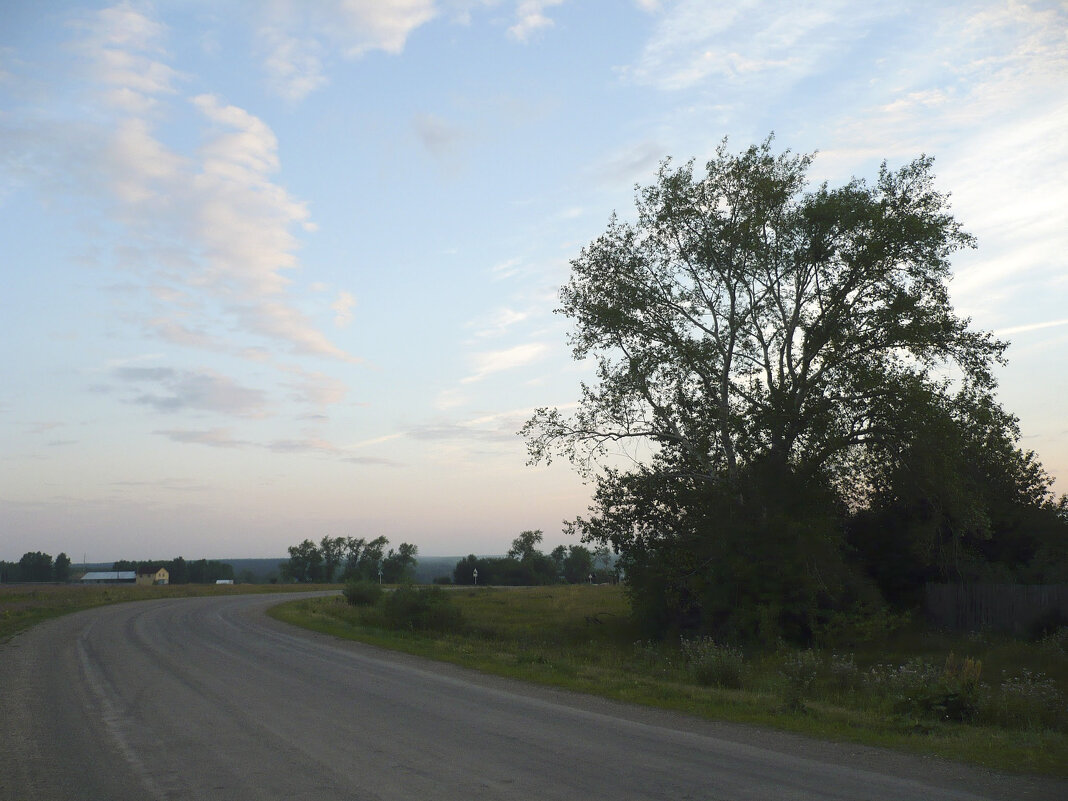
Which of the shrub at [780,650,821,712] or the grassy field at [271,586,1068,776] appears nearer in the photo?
the grassy field at [271,586,1068,776]

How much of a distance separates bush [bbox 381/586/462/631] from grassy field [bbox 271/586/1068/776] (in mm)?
54

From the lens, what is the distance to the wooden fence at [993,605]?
2209 centimetres

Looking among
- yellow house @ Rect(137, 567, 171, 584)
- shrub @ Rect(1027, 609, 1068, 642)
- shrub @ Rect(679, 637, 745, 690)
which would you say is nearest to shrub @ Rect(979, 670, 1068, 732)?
shrub @ Rect(679, 637, 745, 690)

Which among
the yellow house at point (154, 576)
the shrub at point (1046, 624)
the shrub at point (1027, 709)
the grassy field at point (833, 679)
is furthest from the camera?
the yellow house at point (154, 576)

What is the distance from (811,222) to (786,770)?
21.3m

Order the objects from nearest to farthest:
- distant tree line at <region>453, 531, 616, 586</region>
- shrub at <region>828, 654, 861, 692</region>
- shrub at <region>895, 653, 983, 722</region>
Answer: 1. shrub at <region>895, 653, 983, 722</region>
2. shrub at <region>828, 654, 861, 692</region>
3. distant tree line at <region>453, 531, 616, 586</region>

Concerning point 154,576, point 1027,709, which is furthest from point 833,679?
point 154,576

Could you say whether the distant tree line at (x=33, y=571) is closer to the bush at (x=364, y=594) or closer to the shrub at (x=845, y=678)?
the bush at (x=364, y=594)

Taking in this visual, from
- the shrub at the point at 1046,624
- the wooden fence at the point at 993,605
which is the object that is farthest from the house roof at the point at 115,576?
the shrub at the point at 1046,624

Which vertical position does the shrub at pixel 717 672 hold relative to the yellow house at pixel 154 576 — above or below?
above

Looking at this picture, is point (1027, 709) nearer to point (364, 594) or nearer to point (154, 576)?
point (364, 594)

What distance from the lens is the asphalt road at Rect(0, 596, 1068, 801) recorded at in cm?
732

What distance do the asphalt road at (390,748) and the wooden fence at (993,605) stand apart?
16315 millimetres

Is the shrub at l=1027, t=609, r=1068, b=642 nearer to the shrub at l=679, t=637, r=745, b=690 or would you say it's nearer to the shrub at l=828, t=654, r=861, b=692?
the shrub at l=828, t=654, r=861, b=692
